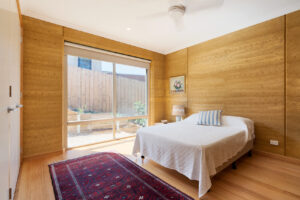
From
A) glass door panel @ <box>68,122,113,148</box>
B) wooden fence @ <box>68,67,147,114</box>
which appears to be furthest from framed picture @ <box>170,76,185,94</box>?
glass door panel @ <box>68,122,113,148</box>

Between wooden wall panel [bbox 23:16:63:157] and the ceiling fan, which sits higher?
the ceiling fan

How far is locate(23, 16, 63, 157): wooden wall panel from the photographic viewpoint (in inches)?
102

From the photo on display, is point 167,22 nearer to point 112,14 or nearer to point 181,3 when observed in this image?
point 181,3

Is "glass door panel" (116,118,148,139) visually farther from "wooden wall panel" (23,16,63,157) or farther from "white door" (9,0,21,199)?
"white door" (9,0,21,199)

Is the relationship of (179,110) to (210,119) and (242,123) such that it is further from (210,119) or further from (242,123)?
(242,123)

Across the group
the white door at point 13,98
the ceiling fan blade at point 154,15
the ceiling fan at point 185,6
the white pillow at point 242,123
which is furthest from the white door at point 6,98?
the white pillow at point 242,123

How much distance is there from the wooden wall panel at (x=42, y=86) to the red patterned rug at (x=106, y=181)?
69cm

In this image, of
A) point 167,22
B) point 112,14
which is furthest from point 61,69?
point 167,22

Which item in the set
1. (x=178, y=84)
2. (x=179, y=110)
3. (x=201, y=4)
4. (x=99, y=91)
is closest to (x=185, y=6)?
(x=201, y=4)

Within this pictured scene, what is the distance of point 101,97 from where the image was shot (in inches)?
145

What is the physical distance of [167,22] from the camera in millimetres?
2947

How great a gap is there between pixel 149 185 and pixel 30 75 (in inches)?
113

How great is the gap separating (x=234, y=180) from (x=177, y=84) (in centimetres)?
299

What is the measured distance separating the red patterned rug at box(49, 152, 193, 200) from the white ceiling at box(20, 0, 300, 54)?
9.15ft
